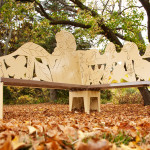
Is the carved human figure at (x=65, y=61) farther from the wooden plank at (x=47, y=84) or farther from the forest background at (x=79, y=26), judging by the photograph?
the forest background at (x=79, y=26)

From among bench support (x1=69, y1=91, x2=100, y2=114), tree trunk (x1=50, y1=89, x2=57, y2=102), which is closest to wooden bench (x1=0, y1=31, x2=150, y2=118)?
bench support (x1=69, y1=91, x2=100, y2=114)

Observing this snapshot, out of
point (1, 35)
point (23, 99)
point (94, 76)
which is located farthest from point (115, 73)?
point (1, 35)

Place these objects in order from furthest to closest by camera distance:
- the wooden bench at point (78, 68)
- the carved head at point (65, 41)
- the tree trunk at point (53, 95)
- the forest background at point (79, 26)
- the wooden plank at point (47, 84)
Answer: the tree trunk at point (53, 95) < the forest background at point (79, 26) < the carved head at point (65, 41) < the wooden bench at point (78, 68) < the wooden plank at point (47, 84)

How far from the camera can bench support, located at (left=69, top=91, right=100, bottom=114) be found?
380 cm

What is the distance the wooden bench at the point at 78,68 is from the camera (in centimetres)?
323

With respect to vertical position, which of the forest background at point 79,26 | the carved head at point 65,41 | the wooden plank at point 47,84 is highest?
the forest background at point 79,26

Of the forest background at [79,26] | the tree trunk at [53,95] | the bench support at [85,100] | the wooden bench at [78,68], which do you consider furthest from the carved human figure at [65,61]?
the tree trunk at [53,95]

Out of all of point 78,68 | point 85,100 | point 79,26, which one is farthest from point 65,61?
point 79,26

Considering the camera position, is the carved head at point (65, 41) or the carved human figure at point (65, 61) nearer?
the carved human figure at point (65, 61)

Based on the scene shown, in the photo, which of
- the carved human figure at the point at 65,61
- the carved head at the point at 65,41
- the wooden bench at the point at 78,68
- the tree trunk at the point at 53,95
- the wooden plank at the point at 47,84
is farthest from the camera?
the tree trunk at the point at 53,95

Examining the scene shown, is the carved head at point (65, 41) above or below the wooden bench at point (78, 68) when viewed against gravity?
above

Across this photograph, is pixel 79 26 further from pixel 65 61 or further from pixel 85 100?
pixel 85 100

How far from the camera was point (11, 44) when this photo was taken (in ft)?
33.4

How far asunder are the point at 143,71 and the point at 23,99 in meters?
6.58
